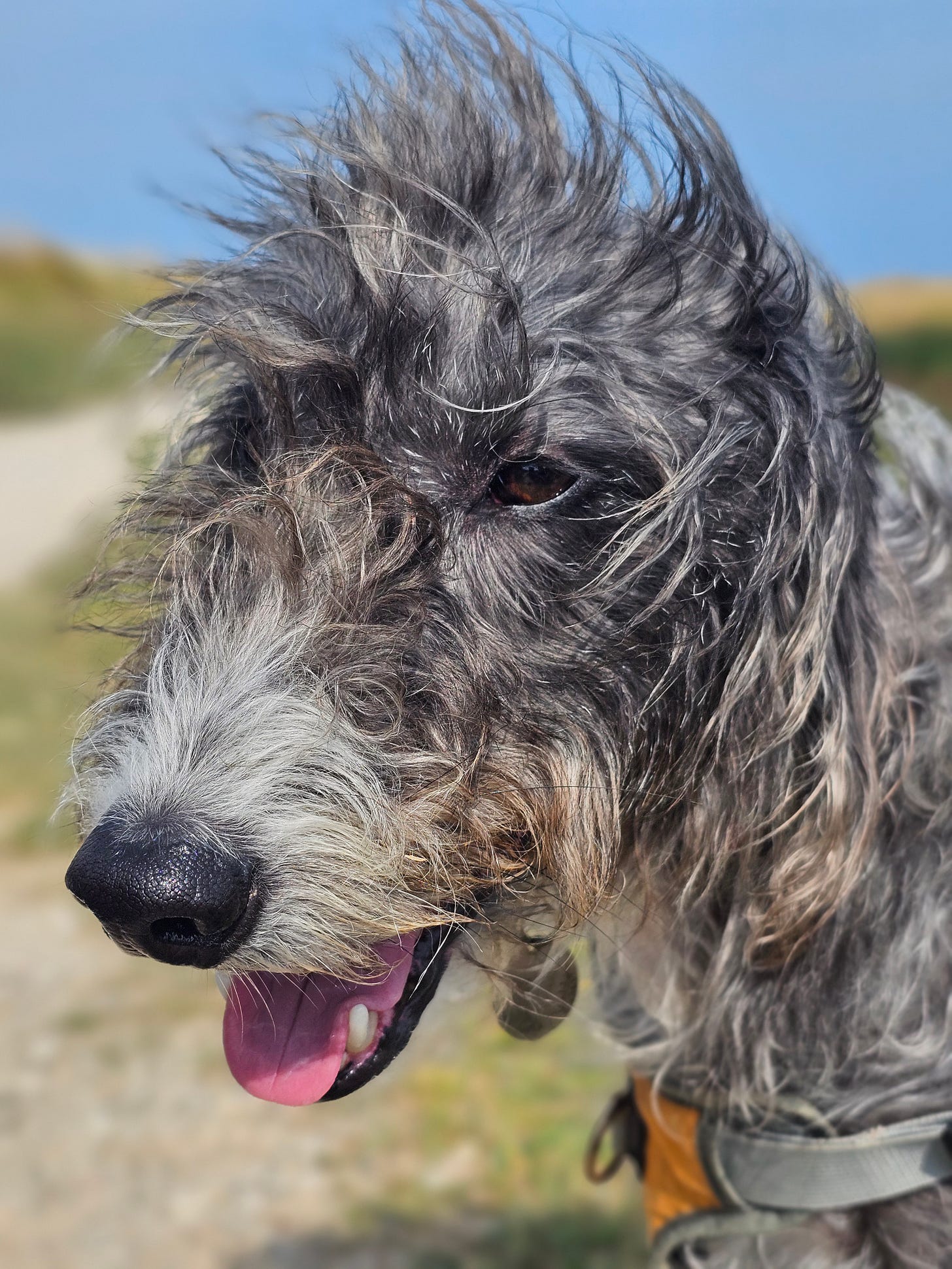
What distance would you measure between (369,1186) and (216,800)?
289cm

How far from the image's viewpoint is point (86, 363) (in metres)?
3.07

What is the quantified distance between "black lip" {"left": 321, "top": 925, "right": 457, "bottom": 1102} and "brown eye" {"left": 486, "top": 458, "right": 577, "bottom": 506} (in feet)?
2.36

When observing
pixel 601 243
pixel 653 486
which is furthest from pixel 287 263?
pixel 653 486

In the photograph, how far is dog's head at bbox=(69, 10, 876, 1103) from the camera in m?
1.78

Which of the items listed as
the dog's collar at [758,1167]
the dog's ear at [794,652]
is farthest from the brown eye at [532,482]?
the dog's collar at [758,1167]

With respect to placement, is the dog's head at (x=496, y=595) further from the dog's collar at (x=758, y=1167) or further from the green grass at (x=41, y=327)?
the green grass at (x=41, y=327)

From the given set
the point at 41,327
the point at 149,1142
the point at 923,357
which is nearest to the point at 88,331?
the point at 41,327

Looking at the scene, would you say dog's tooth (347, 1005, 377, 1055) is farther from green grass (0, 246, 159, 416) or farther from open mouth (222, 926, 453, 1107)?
green grass (0, 246, 159, 416)

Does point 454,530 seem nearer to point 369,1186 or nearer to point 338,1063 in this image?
point 338,1063

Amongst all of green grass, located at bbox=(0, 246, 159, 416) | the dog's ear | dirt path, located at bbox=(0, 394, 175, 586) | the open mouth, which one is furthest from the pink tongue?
green grass, located at bbox=(0, 246, 159, 416)

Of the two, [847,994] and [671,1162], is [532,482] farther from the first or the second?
[671,1162]

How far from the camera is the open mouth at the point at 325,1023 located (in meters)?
1.97

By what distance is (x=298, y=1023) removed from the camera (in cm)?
202

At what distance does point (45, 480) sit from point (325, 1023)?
20191 mm
